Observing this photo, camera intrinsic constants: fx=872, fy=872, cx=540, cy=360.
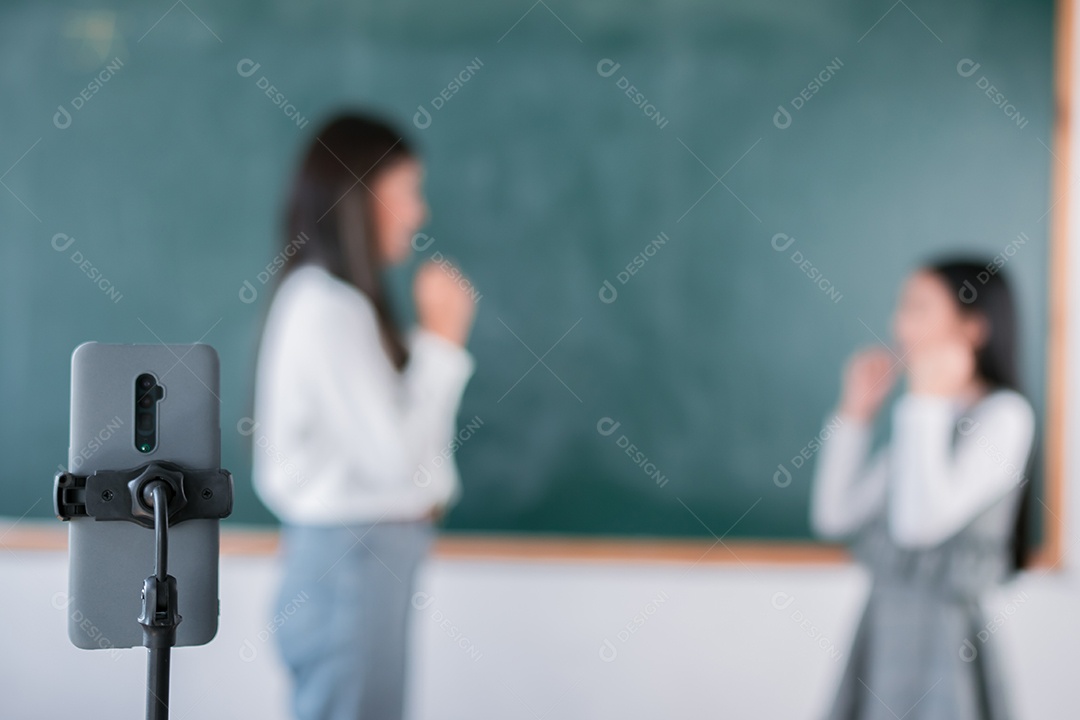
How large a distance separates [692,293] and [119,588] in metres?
1.64

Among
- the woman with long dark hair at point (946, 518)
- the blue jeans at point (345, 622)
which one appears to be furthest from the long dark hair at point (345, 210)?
the woman with long dark hair at point (946, 518)

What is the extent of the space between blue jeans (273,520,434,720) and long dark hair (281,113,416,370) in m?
0.33

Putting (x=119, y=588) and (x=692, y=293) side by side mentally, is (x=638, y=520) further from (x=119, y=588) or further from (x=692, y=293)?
(x=119, y=588)

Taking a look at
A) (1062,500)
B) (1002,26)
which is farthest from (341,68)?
(1062,500)

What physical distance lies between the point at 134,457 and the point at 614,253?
1539 millimetres

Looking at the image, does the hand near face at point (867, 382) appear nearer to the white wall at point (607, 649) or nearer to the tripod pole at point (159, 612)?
the white wall at point (607, 649)

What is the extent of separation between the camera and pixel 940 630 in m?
1.58

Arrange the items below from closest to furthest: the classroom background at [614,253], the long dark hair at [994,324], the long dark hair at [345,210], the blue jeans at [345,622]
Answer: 1. the blue jeans at [345,622]
2. the long dark hair at [345,210]
3. the long dark hair at [994,324]
4. the classroom background at [614,253]

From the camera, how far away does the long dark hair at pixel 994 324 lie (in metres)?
1.68

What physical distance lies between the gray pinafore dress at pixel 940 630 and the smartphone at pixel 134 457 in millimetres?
1311

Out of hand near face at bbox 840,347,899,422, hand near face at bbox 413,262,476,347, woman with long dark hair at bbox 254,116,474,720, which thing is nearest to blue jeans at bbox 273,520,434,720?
woman with long dark hair at bbox 254,116,474,720

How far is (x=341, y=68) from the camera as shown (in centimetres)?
215

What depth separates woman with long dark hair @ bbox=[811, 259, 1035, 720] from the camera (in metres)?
1.58

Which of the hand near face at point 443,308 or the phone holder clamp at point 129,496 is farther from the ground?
the hand near face at point 443,308
